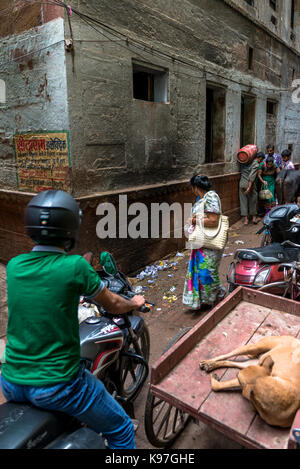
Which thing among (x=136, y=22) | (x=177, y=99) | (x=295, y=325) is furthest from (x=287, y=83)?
(x=295, y=325)

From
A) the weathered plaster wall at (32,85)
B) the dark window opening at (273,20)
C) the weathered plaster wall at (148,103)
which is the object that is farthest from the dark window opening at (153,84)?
the dark window opening at (273,20)

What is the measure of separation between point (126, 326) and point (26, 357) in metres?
0.94

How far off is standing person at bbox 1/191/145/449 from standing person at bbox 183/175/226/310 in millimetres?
2546

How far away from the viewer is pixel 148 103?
5645 mm

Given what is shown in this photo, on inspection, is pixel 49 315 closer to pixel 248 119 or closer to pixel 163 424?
pixel 163 424

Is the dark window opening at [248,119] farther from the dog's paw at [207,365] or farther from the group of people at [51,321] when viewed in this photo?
the group of people at [51,321]

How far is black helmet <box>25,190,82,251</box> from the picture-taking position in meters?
1.57

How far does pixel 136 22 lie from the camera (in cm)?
523

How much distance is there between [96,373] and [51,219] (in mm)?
1107

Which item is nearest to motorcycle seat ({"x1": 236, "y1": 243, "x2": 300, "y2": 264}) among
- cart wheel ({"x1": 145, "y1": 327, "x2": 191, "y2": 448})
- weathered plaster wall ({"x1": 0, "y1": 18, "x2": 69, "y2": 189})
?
cart wheel ({"x1": 145, "y1": 327, "x2": 191, "y2": 448})

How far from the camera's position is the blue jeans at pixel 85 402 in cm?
154

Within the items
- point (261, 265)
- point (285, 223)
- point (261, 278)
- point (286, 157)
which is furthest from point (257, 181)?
point (261, 278)

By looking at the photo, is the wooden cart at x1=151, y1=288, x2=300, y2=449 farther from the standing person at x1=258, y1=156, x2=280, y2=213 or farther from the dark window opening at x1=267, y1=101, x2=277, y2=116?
the dark window opening at x1=267, y1=101, x2=277, y2=116

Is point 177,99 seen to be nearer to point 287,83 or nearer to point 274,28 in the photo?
point 274,28
